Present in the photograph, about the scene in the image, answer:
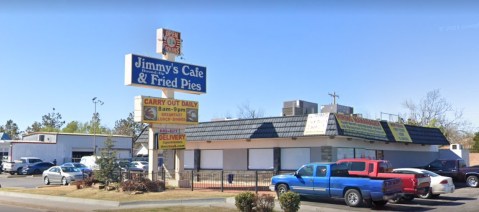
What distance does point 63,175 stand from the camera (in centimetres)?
3344

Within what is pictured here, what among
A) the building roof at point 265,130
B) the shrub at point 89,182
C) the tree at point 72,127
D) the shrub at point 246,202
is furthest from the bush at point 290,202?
the tree at point 72,127

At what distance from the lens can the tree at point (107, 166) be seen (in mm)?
25266

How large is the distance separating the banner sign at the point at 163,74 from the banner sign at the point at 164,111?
72 cm

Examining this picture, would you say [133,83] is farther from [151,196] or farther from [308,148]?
[308,148]

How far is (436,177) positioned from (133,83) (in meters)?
14.8

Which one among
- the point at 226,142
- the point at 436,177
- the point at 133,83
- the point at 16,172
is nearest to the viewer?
the point at 436,177

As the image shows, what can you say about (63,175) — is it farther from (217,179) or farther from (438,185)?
(438,185)

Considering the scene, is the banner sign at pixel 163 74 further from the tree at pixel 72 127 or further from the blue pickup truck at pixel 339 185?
the tree at pixel 72 127

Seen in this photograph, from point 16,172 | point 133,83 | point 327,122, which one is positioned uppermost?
point 133,83

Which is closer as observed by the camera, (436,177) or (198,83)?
(436,177)

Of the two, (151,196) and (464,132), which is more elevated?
(464,132)

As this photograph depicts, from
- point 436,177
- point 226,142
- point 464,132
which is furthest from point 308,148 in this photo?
point 464,132

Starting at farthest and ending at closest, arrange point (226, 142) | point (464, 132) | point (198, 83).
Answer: point (464, 132)
point (226, 142)
point (198, 83)

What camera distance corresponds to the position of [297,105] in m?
30.9
